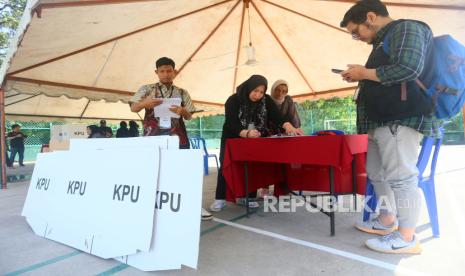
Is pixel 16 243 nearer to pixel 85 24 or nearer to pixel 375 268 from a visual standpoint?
pixel 85 24

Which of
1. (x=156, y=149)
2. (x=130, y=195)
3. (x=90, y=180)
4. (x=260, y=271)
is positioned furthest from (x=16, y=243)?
Result: (x=260, y=271)

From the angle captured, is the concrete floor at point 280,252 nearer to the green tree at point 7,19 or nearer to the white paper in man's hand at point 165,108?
the white paper in man's hand at point 165,108

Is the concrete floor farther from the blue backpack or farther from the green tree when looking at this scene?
the green tree

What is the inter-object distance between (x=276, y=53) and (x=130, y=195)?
4412 mm

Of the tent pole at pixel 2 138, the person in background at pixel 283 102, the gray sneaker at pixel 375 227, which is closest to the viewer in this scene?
the gray sneaker at pixel 375 227

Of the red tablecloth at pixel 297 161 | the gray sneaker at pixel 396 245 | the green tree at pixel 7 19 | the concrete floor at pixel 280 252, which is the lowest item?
the concrete floor at pixel 280 252

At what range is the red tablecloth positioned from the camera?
2035 millimetres

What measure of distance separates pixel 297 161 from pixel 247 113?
3.34 feet

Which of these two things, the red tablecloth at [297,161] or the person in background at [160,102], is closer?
the red tablecloth at [297,161]

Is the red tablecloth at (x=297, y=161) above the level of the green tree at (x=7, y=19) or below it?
below

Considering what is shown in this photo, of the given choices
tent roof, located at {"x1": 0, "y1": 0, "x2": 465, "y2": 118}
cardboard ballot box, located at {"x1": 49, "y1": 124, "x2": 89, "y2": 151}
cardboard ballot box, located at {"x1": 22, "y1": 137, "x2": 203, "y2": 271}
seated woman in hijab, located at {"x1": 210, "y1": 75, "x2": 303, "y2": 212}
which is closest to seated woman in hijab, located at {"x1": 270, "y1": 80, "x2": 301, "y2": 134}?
seated woman in hijab, located at {"x1": 210, "y1": 75, "x2": 303, "y2": 212}

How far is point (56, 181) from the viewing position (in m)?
2.41

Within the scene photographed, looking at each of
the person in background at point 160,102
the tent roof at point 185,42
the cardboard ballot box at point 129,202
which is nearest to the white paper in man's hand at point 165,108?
the person in background at point 160,102

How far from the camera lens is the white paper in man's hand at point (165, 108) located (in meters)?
2.57
